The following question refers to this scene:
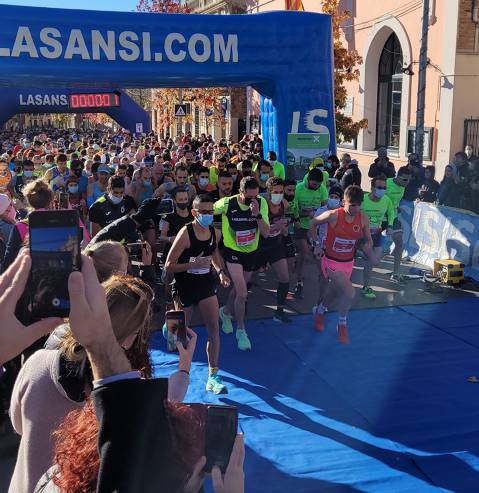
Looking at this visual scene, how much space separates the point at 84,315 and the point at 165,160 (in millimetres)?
11555

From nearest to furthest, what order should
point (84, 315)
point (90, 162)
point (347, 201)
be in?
point (84, 315) → point (347, 201) → point (90, 162)

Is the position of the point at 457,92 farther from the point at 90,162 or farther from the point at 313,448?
the point at 313,448

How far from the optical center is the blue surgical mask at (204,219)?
5578 millimetres

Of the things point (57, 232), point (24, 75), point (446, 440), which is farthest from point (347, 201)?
point (24, 75)

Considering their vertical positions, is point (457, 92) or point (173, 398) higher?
point (457, 92)

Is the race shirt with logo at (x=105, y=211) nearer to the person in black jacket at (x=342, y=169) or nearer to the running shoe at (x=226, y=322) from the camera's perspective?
the running shoe at (x=226, y=322)

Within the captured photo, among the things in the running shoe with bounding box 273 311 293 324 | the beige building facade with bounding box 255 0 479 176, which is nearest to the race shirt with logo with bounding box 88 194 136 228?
the running shoe with bounding box 273 311 293 324

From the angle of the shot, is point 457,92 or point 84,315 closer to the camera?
point 84,315

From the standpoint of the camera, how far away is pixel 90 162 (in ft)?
37.0

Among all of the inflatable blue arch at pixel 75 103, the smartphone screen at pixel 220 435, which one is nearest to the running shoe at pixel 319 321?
the smartphone screen at pixel 220 435

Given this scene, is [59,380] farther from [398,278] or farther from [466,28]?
[466,28]

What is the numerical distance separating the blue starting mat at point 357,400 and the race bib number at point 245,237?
1.17 metres

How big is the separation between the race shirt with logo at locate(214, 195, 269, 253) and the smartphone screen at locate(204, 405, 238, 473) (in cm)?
489

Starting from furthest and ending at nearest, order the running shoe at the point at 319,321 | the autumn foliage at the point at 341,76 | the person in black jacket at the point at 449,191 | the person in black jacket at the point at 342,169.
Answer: the autumn foliage at the point at 341,76 < the person in black jacket at the point at 449,191 < the person in black jacket at the point at 342,169 < the running shoe at the point at 319,321
